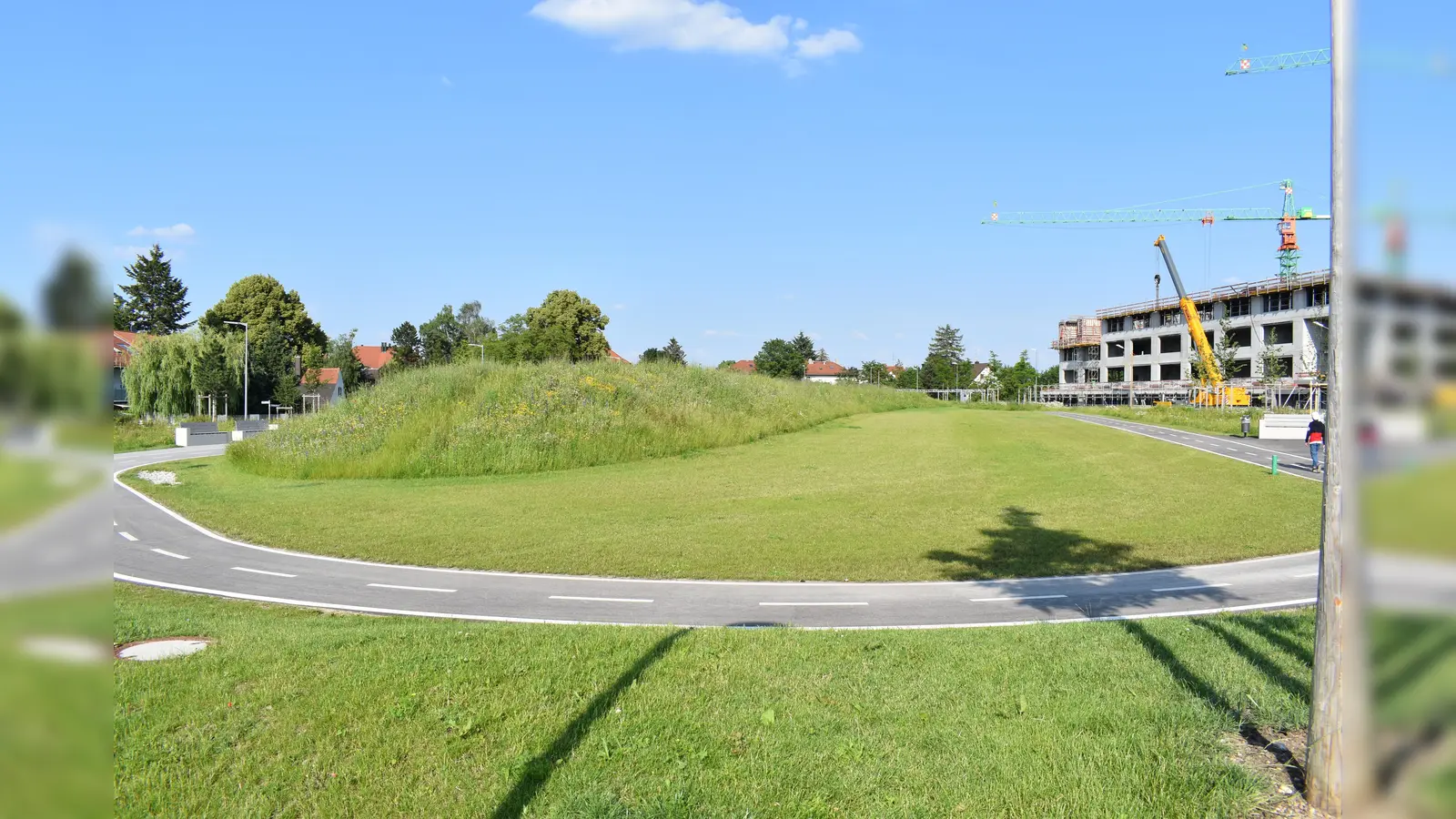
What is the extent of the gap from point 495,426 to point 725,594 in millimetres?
20331

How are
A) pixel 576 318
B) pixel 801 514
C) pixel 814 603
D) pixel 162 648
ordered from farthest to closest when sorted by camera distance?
pixel 576 318
pixel 801 514
pixel 814 603
pixel 162 648

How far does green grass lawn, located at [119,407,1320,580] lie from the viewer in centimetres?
1477

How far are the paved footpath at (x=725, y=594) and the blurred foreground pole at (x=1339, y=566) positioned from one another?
19.6ft

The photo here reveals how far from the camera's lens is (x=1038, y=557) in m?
14.9

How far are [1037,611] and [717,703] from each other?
6.15m

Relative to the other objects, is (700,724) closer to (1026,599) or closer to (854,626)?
(854,626)

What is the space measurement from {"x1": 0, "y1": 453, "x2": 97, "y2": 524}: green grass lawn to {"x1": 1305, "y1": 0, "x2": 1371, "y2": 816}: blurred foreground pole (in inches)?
76.2

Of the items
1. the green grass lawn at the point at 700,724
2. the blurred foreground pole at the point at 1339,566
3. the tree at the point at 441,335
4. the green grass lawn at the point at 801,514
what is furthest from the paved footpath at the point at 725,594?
the tree at the point at 441,335

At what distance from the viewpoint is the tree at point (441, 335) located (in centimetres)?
10831

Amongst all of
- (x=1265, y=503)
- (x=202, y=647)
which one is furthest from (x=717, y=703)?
(x=1265, y=503)

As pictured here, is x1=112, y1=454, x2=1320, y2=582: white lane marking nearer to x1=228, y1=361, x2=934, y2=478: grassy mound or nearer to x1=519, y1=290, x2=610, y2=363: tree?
x1=228, y1=361, x2=934, y2=478: grassy mound

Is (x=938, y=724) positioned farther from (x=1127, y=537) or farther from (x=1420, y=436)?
(x=1127, y=537)

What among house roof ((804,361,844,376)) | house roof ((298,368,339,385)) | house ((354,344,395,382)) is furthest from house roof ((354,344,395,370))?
house roof ((804,361,844,376))

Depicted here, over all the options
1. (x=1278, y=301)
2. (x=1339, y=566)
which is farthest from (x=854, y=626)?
(x=1278, y=301)
